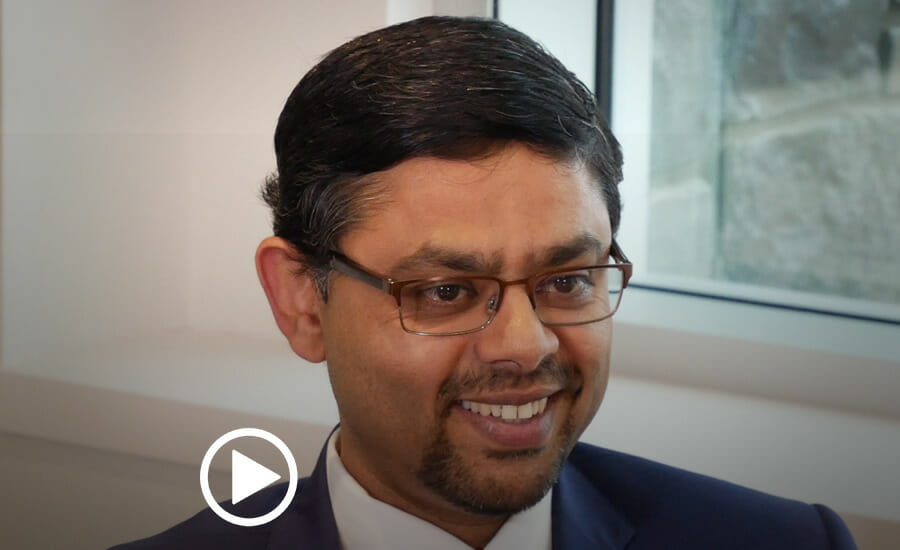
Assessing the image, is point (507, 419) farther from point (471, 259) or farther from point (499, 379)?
point (471, 259)

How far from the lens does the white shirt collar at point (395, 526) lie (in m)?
1.08

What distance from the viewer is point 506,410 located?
0.99 m

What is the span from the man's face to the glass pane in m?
0.72

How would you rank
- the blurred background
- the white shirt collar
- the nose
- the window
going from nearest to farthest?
the nose, the white shirt collar, the blurred background, the window

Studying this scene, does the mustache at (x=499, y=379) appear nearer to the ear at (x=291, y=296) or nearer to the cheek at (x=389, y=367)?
the cheek at (x=389, y=367)

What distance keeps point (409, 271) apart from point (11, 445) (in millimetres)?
587

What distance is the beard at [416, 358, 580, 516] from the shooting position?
39.0 inches

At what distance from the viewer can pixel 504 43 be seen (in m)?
1.03

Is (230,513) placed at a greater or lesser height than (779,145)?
lesser

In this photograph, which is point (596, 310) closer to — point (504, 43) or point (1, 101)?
point (504, 43)

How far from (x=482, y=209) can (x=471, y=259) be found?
1.7 inches

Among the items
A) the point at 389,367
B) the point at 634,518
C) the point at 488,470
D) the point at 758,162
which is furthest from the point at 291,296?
the point at 758,162

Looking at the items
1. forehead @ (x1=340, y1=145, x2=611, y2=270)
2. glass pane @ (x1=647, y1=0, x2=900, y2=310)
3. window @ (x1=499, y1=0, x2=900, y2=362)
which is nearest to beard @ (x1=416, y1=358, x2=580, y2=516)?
forehead @ (x1=340, y1=145, x2=611, y2=270)

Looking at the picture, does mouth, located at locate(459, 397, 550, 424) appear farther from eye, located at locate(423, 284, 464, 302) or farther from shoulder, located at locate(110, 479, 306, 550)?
shoulder, located at locate(110, 479, 306, 550)
